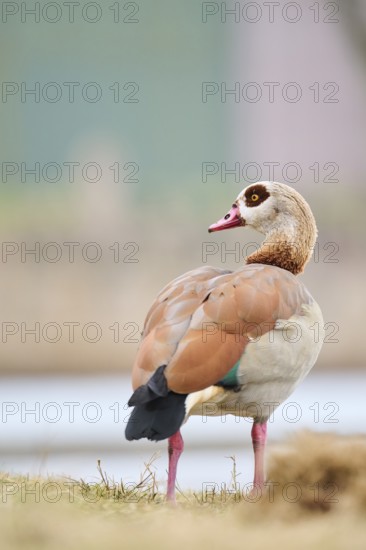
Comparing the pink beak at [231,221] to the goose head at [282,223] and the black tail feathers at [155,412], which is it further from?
the black tail feathers at [155,412]

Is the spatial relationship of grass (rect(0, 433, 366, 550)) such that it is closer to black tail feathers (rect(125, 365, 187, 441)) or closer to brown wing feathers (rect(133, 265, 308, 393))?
black tail feathers (rect(125, 365, 187, 441))

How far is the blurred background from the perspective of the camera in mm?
8602

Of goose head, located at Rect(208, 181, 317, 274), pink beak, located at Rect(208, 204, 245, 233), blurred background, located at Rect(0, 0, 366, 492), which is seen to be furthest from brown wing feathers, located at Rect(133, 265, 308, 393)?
blurred background, located at Rect(0, 0, 366, 492)

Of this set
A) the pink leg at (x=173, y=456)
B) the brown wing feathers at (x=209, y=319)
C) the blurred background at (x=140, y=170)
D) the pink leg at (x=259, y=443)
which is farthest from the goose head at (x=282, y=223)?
the blurred background at (x=140, y=170)

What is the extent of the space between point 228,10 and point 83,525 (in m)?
9.15

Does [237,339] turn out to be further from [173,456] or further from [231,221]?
[231,221]

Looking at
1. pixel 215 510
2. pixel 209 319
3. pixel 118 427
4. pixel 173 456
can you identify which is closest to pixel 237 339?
pixel 209 319

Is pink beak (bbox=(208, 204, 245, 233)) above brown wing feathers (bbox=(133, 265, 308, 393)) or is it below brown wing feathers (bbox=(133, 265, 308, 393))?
above

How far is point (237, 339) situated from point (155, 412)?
329 millimetres

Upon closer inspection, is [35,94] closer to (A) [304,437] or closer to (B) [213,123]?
(B) [213,123]

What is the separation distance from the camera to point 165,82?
35.0 ft

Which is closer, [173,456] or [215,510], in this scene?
[215,510]

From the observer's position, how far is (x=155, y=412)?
246cm

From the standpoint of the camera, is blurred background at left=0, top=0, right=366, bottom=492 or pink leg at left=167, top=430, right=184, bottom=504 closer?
pink leg at left=167, top=430, right=184, bottom=504
